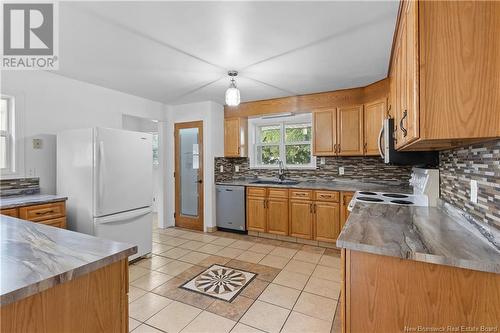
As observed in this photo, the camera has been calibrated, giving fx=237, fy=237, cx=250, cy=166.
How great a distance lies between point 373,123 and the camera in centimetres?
341

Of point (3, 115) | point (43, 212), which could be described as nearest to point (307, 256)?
point (43, 212)

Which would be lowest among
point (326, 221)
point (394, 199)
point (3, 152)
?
point (326, 221)

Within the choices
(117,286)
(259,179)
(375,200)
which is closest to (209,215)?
(259,179)

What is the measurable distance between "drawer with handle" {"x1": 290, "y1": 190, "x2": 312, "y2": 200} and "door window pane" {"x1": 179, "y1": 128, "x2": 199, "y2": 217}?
186cm

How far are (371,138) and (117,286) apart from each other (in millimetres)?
3496

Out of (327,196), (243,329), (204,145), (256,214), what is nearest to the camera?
(243,329)

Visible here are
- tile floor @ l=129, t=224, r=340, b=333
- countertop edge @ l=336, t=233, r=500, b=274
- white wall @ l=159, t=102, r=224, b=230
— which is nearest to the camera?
countertop edge @ l=336, t=233, r=500, b=274

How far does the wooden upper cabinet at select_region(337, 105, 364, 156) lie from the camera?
357 cm

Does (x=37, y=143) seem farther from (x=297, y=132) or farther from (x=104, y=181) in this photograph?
(x=297, y=132)

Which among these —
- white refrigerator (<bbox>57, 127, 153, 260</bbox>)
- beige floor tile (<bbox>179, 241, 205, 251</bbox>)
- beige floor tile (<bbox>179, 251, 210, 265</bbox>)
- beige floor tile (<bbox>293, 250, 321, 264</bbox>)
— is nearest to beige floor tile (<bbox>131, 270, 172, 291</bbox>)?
beige floor tile (<bbox>179, 251, 210, 265</bbox>)

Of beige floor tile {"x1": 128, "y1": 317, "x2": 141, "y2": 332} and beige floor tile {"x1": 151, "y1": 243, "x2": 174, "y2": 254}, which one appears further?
beige floor tile {"x1": 151, "y1": 243, "x2": 174, "y2": 254}

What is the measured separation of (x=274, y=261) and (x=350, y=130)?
2240 mm

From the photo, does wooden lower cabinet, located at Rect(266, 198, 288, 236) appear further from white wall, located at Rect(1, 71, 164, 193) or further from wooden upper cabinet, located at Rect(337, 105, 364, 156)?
white wall, located at Rect(1, 71, 164, 193)

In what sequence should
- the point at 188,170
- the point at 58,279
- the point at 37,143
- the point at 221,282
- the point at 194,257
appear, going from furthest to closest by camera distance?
the point at 188,170, the point at 194,257, the point at 37,143, the point at 221,282, the point at 58,279
